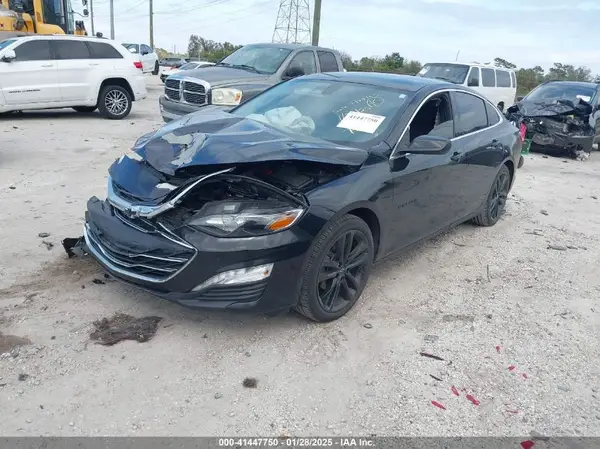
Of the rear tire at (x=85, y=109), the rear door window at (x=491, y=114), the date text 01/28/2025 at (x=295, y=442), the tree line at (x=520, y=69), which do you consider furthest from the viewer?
the tree line at (x=520, y=69)

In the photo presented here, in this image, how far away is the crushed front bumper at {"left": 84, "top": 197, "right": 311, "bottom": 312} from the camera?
3.09m

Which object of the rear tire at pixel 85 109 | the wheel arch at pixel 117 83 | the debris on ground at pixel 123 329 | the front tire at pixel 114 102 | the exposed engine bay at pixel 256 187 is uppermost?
the exposed engine bay at pixel 256 187

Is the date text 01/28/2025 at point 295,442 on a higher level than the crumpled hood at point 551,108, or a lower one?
lower

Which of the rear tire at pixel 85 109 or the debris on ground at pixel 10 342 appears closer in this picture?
the debris on ground at pixel 10 342

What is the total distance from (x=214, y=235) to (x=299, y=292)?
67 centimetres

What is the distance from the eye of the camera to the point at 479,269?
4.94m

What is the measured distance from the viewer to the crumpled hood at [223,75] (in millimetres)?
9406

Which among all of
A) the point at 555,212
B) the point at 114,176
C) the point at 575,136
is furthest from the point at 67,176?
the point at 575,136

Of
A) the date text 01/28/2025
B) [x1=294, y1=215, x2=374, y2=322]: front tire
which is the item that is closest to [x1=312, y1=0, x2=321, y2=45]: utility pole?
[x1=294, y1=215, x2=374, y2=322]: front tire

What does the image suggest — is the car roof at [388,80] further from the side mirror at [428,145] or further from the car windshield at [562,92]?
the car windshield at [562,92]

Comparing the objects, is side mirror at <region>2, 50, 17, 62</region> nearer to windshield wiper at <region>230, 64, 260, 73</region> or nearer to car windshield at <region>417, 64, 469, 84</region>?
windshield wiper at <region>230, 64, 260, 73</region>

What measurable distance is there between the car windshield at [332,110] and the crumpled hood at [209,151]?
0.27m

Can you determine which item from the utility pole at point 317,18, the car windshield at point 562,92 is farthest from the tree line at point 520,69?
the car windshield at point 562,92

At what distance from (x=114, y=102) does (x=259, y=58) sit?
14.1 ft
